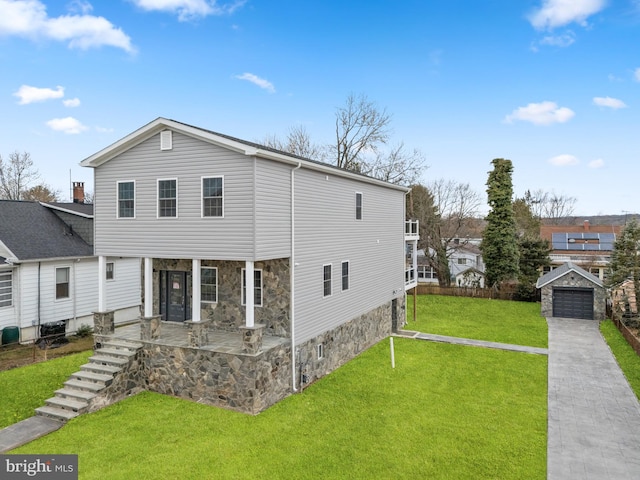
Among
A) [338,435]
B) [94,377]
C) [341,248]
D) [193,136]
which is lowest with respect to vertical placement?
[338,435]

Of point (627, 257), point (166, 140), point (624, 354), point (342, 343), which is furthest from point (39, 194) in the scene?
point (627, 257)

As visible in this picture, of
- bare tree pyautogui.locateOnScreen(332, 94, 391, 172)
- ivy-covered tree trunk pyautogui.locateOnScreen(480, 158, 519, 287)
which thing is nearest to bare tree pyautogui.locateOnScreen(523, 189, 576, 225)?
ivy-covered tree trunk pyautogui.locateOnScreen(480, 158, 519, 287)

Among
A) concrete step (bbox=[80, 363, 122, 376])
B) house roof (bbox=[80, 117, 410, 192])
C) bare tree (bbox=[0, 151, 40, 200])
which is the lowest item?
concrete step (bbox=[80, 363, 122, 376])

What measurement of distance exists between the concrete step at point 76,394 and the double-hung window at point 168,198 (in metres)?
5.16

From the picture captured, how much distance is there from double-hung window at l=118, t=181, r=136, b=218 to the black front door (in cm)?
273

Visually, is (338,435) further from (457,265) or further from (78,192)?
(457,265)

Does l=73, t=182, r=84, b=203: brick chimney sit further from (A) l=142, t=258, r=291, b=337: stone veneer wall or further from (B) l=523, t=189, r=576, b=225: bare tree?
(B) l=523, t=189, r=576, b=225: bare tree

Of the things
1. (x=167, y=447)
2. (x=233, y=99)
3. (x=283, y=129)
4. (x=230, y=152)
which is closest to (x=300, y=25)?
(x=233, y=99)

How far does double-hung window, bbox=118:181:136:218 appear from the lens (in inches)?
472

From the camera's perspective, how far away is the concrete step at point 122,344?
452 inches

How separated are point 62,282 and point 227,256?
1152cm

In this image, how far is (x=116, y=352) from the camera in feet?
37.3

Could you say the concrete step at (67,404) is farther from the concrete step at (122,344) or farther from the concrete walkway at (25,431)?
the concrete step at (122,344)

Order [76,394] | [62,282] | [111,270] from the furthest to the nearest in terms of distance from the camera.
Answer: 1. [111,270]
2. [62,282]
3. [76,394]
